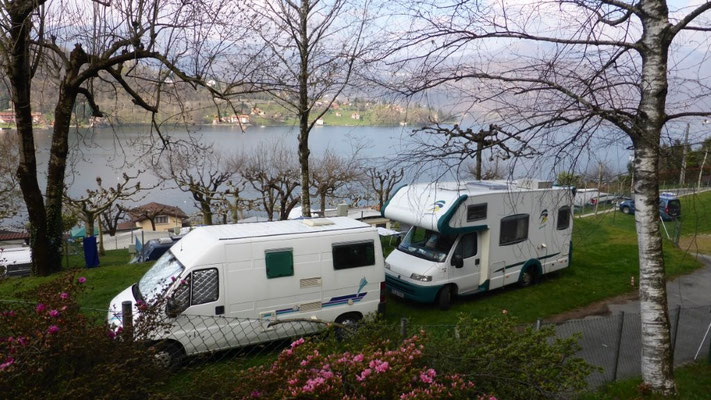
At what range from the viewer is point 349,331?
488cm

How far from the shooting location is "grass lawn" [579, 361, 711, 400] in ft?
19.1

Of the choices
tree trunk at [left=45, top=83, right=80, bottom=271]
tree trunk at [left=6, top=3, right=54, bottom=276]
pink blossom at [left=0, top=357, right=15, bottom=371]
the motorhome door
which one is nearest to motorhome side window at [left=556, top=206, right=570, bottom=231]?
the motorhome door

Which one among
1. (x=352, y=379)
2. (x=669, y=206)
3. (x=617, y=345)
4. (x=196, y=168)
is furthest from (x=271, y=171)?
(x=352, y=379)

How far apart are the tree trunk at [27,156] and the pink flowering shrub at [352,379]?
29.7 feet

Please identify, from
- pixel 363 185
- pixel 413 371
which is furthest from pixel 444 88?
pixel 363 185

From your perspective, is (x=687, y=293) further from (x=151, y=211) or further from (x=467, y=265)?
(x=151, y=211)

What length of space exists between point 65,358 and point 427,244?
8.19 metres

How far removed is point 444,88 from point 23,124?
9.97 m

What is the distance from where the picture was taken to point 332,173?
106ft

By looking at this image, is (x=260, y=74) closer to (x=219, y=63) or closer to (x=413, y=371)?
(x=219, y=63)

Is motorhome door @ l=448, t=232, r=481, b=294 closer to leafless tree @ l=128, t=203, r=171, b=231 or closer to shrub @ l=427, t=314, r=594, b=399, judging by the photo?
shrub @ l=427, t=314, r=594, b=399

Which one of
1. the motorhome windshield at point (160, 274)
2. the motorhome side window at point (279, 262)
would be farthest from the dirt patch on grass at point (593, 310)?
the motorhome windshield at point (160, 274)

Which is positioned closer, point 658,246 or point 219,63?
point 658,246

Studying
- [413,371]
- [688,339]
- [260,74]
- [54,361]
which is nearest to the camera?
[54,361]
